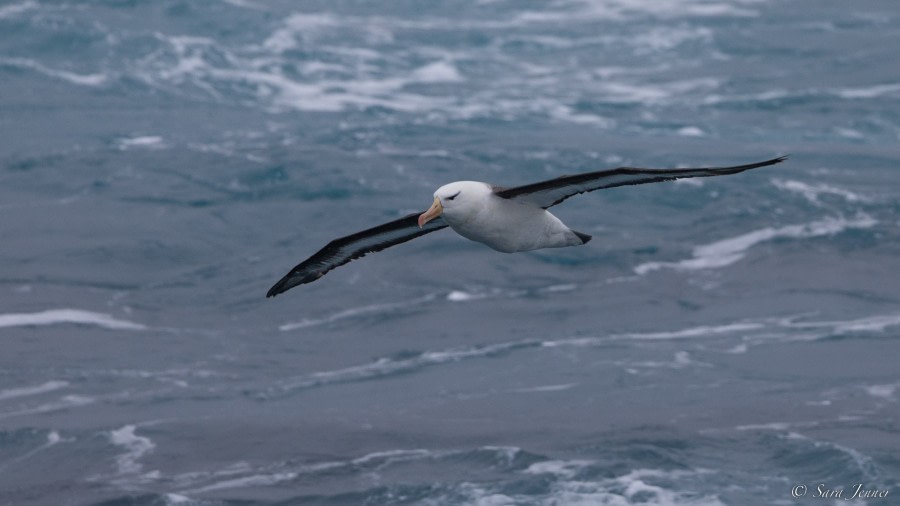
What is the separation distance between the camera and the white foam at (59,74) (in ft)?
160

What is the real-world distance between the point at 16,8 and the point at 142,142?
17321mm

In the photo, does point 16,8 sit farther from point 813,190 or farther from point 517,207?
point 517,207

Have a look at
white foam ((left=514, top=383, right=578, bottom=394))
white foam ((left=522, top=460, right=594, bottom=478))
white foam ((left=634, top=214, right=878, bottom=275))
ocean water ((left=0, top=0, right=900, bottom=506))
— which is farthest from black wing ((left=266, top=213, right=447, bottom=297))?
white foam ((left=634, top=214, right=878, bottom=275))

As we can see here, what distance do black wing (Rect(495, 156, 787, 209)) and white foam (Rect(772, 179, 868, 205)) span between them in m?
20.8

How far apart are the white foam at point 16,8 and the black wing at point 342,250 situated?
3986 cm

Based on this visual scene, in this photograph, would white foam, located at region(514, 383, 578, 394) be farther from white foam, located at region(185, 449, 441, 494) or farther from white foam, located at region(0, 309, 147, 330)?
white foam, located at region(0, 309, 147, 330)

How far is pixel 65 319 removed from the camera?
96.8ft

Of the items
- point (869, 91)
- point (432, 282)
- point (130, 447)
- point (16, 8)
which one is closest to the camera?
point (130, 447)

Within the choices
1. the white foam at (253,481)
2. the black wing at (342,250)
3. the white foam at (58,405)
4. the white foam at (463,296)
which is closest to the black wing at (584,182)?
the black wing at (342,250)

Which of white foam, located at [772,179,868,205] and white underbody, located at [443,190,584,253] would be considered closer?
white underbody, located at [443,190,584,253]

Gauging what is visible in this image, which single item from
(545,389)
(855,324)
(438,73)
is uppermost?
(438,73)

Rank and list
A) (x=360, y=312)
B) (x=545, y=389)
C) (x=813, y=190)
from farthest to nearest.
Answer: (x=813, y=190), (x=360, y=312), (x=545, y=389)

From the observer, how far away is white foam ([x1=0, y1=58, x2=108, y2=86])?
48.8m

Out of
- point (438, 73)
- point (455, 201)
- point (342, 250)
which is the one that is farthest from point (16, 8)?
point (455, 201)
